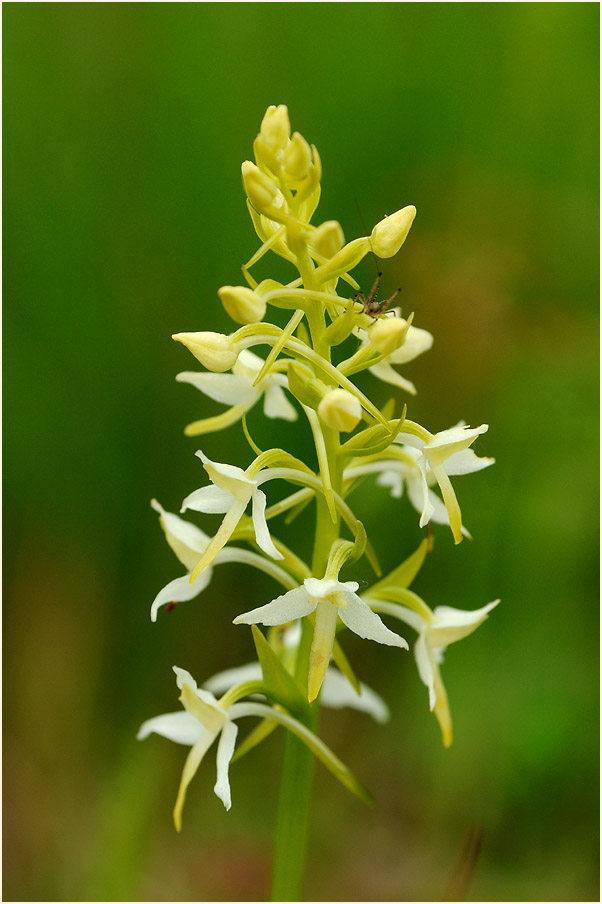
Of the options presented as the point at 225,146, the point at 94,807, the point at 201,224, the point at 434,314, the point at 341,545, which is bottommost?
the point at 94,807

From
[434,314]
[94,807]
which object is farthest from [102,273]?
[94,807]

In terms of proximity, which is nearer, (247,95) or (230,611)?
(230,611)

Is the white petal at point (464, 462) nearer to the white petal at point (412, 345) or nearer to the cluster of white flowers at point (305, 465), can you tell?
the cluster of white flowers at point (305, 465)

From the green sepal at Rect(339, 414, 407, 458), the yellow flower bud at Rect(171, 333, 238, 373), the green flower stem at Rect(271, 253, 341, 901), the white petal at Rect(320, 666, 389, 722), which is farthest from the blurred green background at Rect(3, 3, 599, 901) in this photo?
the yellow flower bud at Rect(171, 333, 238, 373)

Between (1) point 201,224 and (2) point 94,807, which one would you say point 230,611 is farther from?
(1) point 201,224

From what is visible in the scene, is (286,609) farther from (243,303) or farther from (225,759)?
(243,303)

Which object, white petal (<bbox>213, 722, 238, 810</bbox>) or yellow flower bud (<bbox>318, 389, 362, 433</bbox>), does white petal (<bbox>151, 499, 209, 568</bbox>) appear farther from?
yellow flower bud (<bbox>318, 389, 362, 433</bbox>)
